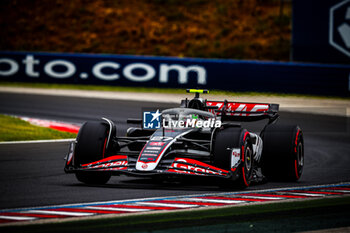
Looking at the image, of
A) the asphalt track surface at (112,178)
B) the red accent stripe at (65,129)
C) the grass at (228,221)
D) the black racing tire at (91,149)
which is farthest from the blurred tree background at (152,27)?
the grass at (228,221)

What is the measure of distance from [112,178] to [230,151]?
233 centimetres

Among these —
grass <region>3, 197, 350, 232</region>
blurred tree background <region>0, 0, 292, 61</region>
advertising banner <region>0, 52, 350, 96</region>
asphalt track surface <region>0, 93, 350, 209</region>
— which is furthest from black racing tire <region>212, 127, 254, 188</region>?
blurred tree background <region>0, 0, 292, 61</region>

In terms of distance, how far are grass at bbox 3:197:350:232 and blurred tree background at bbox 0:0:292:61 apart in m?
30.1

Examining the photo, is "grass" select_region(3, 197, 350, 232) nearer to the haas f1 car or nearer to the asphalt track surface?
the haas f1 car

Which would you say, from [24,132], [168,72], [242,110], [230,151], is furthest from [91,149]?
[168,72]

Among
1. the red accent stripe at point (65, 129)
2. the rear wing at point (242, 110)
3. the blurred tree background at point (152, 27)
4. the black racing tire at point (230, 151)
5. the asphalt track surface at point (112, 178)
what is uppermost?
the blurred tree background at point (152, 27)

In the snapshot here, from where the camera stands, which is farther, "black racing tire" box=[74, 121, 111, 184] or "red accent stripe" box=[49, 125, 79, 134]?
"red accent stripe" box=[49, 125, 79, 134]

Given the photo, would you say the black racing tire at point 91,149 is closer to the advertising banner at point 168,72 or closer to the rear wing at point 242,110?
the rear wing at point 242,110

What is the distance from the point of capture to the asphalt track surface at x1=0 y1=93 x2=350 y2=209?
9.30 metres

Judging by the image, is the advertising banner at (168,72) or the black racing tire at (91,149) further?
the advertising banner at (168,72)

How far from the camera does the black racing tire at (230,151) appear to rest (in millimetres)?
9664

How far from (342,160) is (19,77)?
18588 millimetres

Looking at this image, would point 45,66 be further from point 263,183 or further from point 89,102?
point 263,183

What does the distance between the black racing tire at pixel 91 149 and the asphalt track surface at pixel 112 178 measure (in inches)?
6.4
